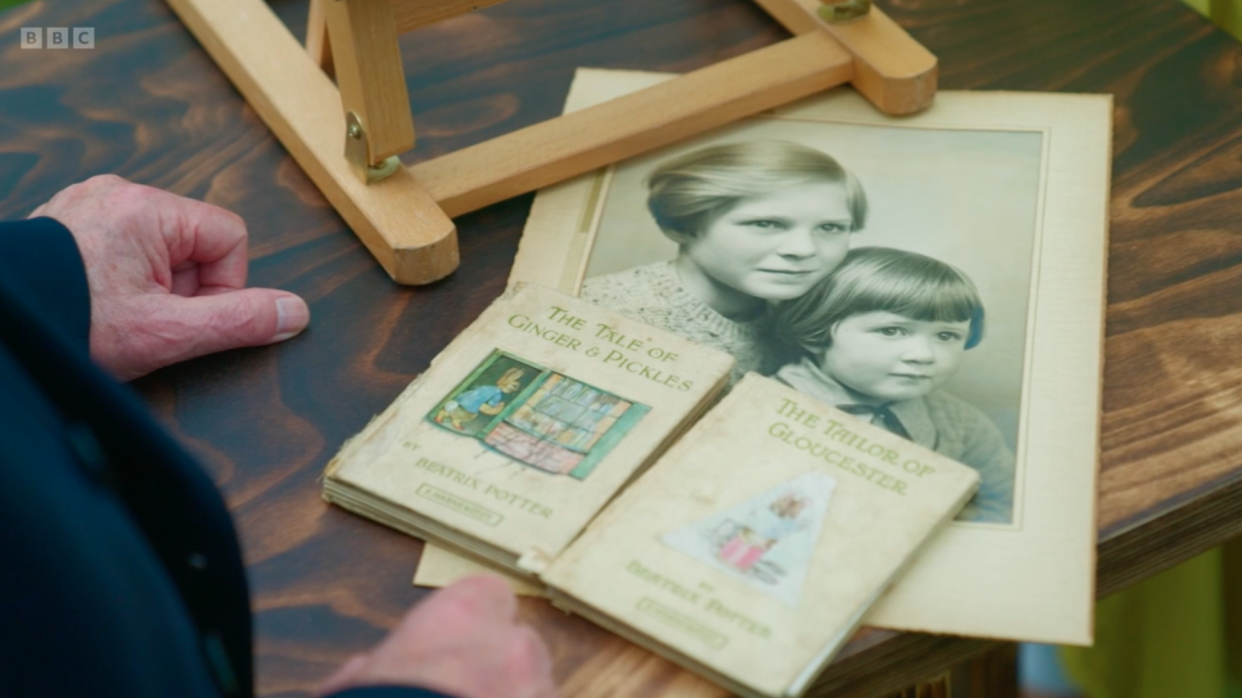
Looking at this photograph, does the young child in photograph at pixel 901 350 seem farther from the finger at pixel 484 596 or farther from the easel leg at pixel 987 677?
the easel leg at pixel 987 677

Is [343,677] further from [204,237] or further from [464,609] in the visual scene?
[204,237]

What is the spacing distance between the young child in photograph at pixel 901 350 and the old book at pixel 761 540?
2 centimetres

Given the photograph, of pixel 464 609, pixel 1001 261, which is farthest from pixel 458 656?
pixel 1001 261

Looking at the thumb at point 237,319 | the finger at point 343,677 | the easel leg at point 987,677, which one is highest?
the thumb at point 237,319

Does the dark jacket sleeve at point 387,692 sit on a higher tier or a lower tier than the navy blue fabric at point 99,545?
lower

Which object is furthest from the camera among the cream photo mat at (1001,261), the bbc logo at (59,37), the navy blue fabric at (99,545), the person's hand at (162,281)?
the bbc logo at (59,37)

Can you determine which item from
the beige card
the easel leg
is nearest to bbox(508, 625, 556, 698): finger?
the beige card

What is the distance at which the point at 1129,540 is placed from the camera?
0.57 metres

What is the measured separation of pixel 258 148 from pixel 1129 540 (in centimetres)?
56

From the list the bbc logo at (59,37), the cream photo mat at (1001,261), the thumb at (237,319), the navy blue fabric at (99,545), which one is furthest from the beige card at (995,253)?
the bbc logo at (59,37)

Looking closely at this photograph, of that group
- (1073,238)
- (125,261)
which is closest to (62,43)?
(125,261)

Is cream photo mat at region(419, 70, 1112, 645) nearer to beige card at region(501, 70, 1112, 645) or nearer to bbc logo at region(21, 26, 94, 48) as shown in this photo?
beige card at region(501, 70, 1112, 645)

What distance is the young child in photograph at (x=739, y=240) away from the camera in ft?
2.21

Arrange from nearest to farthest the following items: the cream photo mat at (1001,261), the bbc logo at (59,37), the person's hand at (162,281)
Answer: the cream photo mat at (1001,261) < the person's hand at (162,281) < the bbc logo at (59,37)
